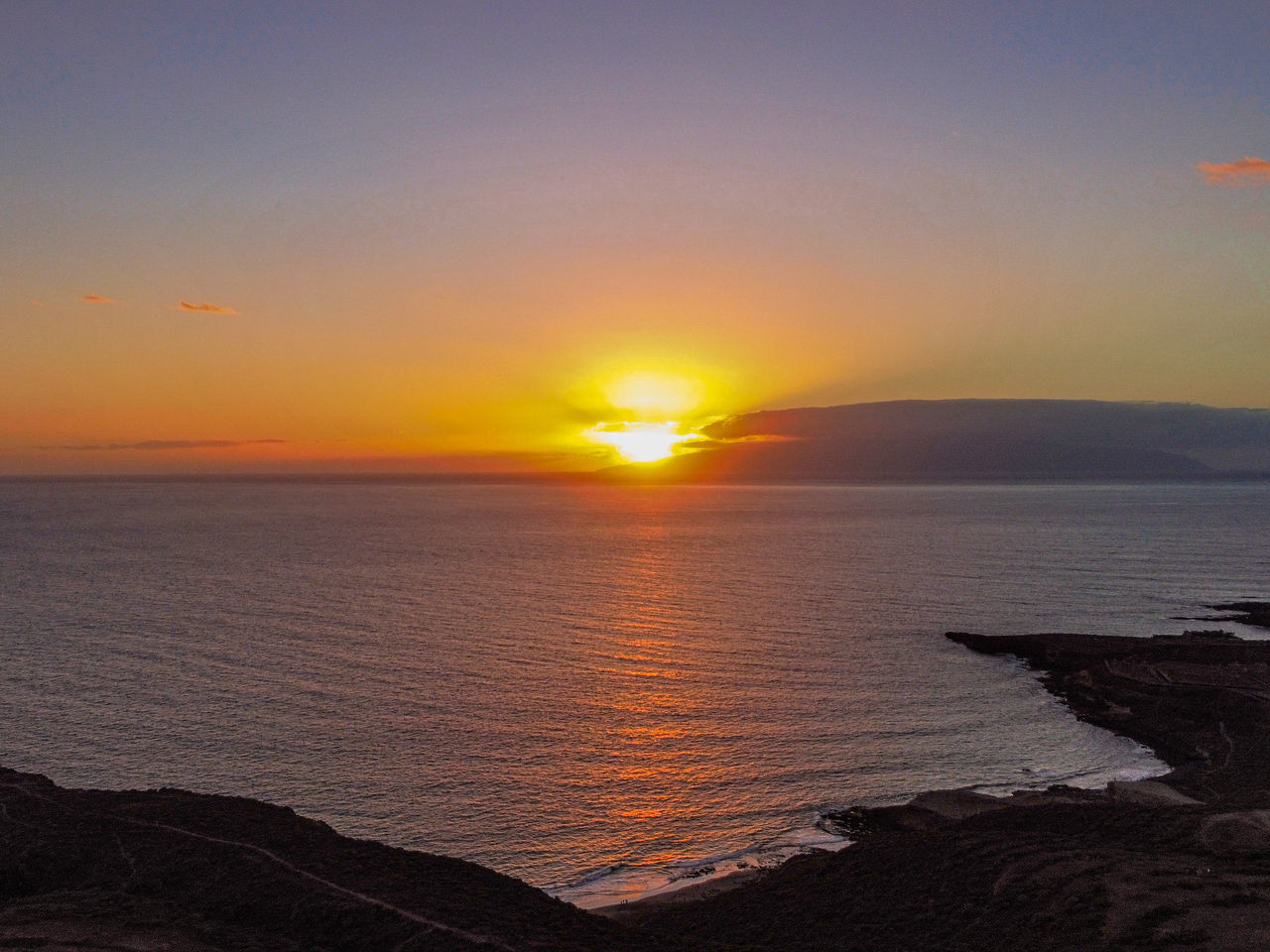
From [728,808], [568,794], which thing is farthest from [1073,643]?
[568,794]

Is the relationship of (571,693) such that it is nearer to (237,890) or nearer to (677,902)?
(677,902)

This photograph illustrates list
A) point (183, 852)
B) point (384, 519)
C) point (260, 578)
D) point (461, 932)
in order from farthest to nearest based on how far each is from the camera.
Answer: point (384, 519), point (260, 578), point (183, 852), point (461, 932)

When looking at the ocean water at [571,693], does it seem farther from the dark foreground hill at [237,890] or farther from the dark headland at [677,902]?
the dark foreground hill at [237,890]

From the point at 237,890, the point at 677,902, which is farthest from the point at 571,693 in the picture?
the point at 237,890

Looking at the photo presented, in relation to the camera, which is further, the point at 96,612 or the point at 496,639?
the point at 96,612

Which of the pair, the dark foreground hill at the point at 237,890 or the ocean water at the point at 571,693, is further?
the ocean water at the point at 571,693

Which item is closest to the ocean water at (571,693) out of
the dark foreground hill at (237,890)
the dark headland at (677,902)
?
the dark headland at (677,902)

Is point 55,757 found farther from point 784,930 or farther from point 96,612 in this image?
point 96,612

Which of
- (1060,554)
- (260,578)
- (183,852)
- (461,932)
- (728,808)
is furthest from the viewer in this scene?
(1060,554)
